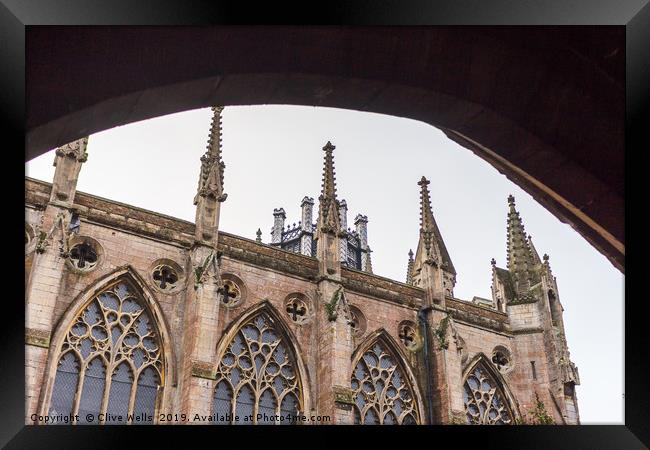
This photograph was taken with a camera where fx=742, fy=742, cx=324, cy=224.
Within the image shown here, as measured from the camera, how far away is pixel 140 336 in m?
17.1

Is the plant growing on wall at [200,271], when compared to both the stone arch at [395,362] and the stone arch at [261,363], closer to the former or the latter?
the stone arch at [261,363]

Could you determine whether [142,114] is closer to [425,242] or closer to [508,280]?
[425,242]

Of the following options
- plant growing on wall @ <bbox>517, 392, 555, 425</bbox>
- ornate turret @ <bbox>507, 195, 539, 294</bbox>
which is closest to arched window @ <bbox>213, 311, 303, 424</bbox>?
plant growing on wall @ <bbox>517, 392, 555, 425</bbox>

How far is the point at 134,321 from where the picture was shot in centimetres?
1717

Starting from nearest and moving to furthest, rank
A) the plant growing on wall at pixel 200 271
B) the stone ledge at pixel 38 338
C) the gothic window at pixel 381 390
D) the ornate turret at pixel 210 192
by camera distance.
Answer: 1. the stone ledge at pixel 38 338
2. the plant growing on wall at pixel 200 271
3. the ornate turret at pixel 210 192
4. the gothic window at pixel 381 390

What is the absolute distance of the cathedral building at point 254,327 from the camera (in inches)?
635

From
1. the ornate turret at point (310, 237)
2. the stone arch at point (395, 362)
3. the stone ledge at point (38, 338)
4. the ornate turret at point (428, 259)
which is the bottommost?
the stone ledge at point (38, 338)

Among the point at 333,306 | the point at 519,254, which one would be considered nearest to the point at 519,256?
the point at 519,254

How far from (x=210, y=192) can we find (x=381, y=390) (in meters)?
7.16

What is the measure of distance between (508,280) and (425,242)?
384 centimetres

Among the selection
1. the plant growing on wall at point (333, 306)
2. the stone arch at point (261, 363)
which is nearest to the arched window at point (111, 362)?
the stone arch at point (261, 363)

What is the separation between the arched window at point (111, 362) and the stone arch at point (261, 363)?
1622mm

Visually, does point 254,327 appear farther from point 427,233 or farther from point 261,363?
point 427,233

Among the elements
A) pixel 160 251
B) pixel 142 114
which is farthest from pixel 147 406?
pixel 142 114
